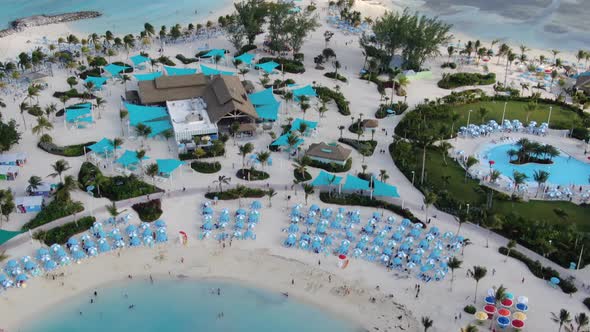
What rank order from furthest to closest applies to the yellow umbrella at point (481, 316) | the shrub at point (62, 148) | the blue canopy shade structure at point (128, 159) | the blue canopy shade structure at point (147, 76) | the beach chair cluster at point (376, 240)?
the blue canopy shade structure at point (147, 76), the shrub at point (62, 148), the blue canopy shade structure at point (128, 159), the beach chair cluster at point (376, 240), the yellow umbrella at point (481, 316)

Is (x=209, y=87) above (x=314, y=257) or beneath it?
above

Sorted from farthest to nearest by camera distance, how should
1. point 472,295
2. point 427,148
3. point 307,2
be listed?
point 307,2, point 427,148, point 472,295

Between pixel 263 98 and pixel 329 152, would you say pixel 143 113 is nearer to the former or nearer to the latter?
pixel 263 98

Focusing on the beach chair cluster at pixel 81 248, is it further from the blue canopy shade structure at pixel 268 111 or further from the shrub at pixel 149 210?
the blue canopy shade structure at pixel 268 111

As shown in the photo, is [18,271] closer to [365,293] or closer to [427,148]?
[365,293]

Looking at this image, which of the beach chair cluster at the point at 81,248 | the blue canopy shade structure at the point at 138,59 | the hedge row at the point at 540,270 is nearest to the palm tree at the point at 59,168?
the beach chair cluster at the point at 81,248

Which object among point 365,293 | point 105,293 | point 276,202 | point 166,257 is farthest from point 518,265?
point 105,293

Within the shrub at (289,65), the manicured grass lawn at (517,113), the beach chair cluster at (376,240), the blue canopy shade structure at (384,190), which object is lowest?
the beach chair cluster at (376,240)
